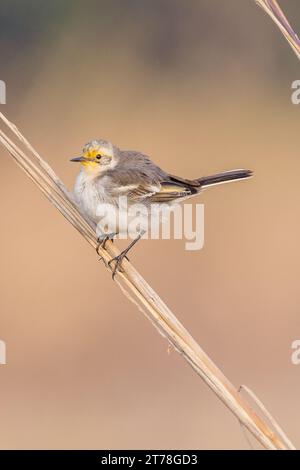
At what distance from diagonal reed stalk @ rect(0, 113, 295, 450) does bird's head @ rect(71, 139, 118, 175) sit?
2.04ft

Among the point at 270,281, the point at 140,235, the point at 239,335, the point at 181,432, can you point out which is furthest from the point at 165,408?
the point at 140,235

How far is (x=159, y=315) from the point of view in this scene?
3.11 m

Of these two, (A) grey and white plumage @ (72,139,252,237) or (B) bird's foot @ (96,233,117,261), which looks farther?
(A) grey and white plumage @ (72,139,252,237)

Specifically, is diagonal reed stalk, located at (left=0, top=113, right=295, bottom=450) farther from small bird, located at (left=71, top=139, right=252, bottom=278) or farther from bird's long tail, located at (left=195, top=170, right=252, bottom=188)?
bird's long tail, located at (left=195, top=170, right=252, bottom=188)

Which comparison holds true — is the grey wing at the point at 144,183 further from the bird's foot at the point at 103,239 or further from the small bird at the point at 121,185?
the bird's foot at the point at 103,239

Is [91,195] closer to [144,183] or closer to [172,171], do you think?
[144,183]

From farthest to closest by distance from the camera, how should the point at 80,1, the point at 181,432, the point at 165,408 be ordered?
the point at 80,1 → the point at 165,408 → the point at 181,432

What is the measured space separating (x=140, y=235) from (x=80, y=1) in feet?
20.9

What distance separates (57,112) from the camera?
870 centimetres

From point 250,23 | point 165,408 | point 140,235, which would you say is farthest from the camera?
point 250,23

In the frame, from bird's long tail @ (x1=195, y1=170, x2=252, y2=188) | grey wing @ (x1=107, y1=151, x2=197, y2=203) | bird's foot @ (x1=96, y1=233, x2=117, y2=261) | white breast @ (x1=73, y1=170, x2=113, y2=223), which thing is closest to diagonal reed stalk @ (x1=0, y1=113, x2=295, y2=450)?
bird's foot @ (x1=96, y1=233, x2=117, y2=261)

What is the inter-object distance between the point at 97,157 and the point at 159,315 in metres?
1.35

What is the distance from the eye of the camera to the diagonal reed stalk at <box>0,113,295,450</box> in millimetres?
2807

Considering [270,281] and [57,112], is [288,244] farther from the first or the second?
[57,112]
